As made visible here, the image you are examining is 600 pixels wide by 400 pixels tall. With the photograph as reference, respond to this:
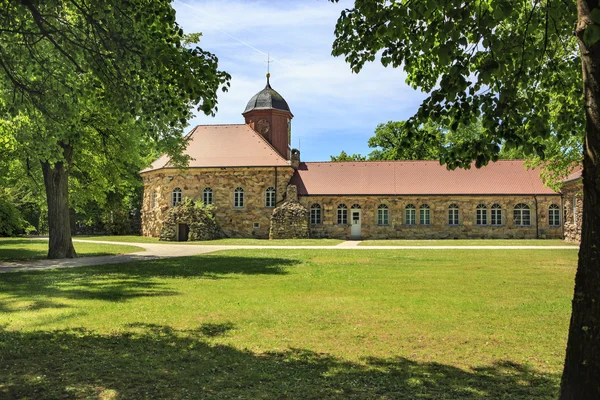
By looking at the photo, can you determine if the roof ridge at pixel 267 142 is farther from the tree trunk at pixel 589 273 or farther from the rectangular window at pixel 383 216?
the tree trunk at pixel 589 273

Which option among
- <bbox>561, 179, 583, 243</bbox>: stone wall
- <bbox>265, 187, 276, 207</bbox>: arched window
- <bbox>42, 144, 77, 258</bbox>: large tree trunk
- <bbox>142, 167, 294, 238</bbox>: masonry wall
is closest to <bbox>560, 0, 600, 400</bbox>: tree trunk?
<bbox>42, 144, 77, 258</bbox>: large tree trunk

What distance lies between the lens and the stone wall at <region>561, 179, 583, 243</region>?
3148cm

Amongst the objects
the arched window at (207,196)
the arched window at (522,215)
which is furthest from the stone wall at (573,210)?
the arched window at (207,196)

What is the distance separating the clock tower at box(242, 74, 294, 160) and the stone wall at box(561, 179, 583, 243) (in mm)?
21071

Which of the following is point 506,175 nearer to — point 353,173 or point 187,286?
point 353,173

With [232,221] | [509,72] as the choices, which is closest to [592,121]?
[509,72]

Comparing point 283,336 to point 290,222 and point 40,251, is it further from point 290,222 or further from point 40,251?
point 290,222

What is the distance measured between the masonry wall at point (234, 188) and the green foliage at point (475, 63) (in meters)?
32.4

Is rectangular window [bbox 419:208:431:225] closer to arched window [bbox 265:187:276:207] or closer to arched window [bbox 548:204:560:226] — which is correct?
arched window [bbox 548:204:560:226]

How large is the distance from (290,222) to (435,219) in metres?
10.5

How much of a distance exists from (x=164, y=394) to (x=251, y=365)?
4.20 ft

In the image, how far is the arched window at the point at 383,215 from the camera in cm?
3897

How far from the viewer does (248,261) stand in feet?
64.7

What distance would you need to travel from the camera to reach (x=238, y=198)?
133ft
